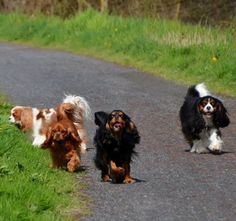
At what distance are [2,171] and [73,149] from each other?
1378 mm

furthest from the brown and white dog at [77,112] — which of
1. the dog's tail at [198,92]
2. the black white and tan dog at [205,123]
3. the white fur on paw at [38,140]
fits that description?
the dog's tail at [198,92]

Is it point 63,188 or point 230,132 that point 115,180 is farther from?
point 230,132

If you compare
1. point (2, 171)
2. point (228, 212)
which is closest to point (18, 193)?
point (2, 171)

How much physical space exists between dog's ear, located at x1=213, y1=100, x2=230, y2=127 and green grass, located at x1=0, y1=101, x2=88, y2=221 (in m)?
2.44

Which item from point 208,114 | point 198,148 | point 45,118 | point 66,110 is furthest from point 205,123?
point 45,118

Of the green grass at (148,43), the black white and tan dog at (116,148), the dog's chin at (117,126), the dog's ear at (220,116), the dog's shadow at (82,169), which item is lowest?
the green grass at (148,43)

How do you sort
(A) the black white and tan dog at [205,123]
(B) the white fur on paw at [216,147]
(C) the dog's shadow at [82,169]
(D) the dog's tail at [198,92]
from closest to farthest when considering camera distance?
1. (C) the dog's shadow at [82,169]
2. (B) the white fur on paw at [216,147]
3. (A) the black white and tan dog at [205,123]
4. (D) the dog's tail at [198,92]

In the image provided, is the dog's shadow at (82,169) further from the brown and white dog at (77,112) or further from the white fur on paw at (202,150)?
the white fur on paw at (202,150)

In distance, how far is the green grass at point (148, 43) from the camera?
59.2 ft

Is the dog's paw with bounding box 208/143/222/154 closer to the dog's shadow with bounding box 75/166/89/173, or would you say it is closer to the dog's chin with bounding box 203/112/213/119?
the dog's chin with bounding box 203/112/213/119

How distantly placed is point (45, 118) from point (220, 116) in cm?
237

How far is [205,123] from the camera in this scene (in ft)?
36.3

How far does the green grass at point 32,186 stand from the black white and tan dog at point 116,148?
353 mm

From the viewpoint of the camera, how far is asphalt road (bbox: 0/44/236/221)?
24.7ft
